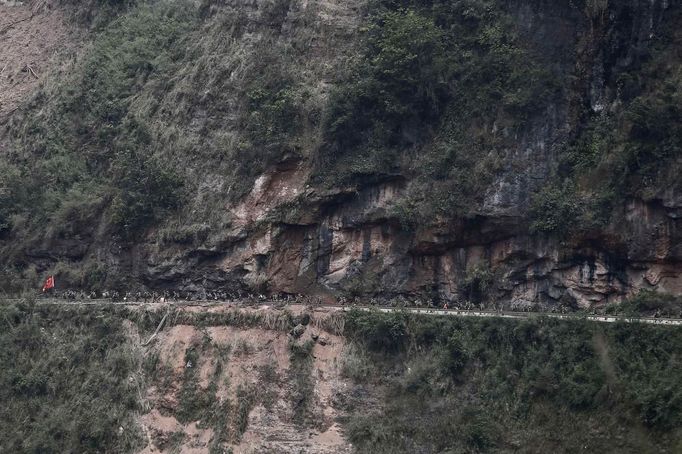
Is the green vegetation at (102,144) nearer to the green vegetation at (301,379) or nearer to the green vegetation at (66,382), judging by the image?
the green vegetation at (66,382)

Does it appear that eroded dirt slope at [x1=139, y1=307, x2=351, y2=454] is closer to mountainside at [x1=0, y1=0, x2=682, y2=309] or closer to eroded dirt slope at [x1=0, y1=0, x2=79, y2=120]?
mountainside at [x1=0, y1=0, x2=682, y2=309]

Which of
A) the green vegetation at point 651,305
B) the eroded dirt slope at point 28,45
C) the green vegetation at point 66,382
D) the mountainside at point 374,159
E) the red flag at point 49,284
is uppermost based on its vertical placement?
the eroded dirt slope at point 28,45

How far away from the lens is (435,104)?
44.3 m

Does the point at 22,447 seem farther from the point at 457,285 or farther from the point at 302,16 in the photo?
the point at 302,16

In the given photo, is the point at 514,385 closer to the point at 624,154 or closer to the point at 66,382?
the point at 624,154

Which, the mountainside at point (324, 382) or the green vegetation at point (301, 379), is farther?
the green vegetation at point (301, 379)

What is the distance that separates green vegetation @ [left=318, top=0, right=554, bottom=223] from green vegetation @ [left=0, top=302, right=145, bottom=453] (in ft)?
35.2

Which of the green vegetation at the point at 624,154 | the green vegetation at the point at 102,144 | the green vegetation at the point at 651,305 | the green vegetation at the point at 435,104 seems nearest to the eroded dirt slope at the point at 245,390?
the green vegetation at the point at 435,104

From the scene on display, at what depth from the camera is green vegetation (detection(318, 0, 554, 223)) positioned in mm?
42688

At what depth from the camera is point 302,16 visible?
50125 mm

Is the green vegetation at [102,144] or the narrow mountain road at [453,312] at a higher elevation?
the green vegetation at [102,144]

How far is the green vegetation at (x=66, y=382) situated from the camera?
41.8m

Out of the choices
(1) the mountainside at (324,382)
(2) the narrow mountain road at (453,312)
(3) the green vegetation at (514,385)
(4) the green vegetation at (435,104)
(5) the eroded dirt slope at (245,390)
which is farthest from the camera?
(4) the green vegetation at (435,104)

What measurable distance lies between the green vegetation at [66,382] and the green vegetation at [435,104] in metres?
10.7
